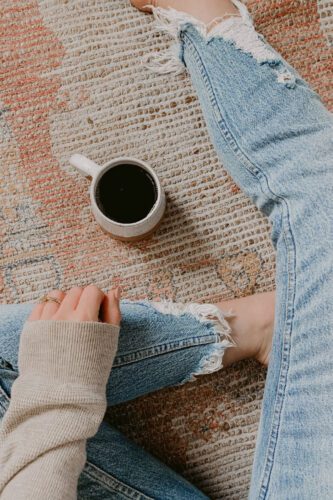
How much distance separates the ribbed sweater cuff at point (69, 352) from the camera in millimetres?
555

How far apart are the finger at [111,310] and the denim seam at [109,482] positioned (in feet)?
0.55

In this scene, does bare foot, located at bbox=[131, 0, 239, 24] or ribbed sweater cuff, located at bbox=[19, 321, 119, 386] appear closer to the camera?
ribbed sweater cuff, located at bbox=[19, 321, 119, 386]

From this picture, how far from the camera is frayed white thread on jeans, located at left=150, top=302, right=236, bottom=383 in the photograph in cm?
66

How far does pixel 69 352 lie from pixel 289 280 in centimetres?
26

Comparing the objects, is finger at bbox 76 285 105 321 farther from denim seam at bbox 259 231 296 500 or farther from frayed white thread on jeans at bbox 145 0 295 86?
frayed white thread on jeans at bbox 145 0 295 86

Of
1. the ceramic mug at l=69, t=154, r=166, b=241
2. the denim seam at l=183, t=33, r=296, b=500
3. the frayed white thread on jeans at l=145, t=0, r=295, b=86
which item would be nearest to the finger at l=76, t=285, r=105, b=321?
the ceramic mug at l=69, t=154, r=166, b=241

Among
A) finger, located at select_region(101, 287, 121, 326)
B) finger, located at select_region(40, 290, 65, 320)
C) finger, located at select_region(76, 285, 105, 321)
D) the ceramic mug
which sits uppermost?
the ceramic mug

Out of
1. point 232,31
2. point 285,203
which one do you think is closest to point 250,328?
point 285,203

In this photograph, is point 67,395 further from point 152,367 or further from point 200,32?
point 200,32

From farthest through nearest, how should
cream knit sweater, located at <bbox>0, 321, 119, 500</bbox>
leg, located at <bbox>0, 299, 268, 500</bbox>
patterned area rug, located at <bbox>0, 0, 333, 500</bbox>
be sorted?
A: patterned area rug, located at <bbox>0, 0, 333, 500</bbox>
leg, located at <bbox>0, 299, 268, 500</bbox>
cream knit sweater, located at <bbox>0, 321, 119, 500</bbox>

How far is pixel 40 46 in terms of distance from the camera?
0.80 metres

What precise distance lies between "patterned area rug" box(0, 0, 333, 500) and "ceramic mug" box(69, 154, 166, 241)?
0.21 ft

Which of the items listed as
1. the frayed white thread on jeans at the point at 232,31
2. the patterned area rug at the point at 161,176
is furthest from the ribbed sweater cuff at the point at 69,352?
the frayed white thread on jeans at the point at 232,31

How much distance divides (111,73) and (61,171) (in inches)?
6.4
